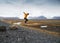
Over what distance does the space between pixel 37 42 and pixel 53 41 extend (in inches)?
104

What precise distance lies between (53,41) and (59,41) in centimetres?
91

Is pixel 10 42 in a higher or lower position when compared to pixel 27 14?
lower

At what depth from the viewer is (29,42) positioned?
24766 mm

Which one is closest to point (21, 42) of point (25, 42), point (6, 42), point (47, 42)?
point (25, 42)

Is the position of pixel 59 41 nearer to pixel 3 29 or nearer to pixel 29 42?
pixel 29 42

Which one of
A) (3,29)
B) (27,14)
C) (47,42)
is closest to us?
(47,42)

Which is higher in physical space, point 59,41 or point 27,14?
point 27,14

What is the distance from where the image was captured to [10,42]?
24.8 m

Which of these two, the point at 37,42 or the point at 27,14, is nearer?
the point at 37,42

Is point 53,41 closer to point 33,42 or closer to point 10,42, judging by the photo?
point 33,42

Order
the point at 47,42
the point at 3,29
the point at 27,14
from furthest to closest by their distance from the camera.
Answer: the point at 27,14, the point at 3,29, the point at 47,42

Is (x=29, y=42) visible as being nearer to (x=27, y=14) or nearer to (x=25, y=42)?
(x=25, y=42)

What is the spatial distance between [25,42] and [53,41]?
433cm

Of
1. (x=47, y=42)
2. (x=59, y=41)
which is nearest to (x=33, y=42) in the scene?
(x=47, y=42)
